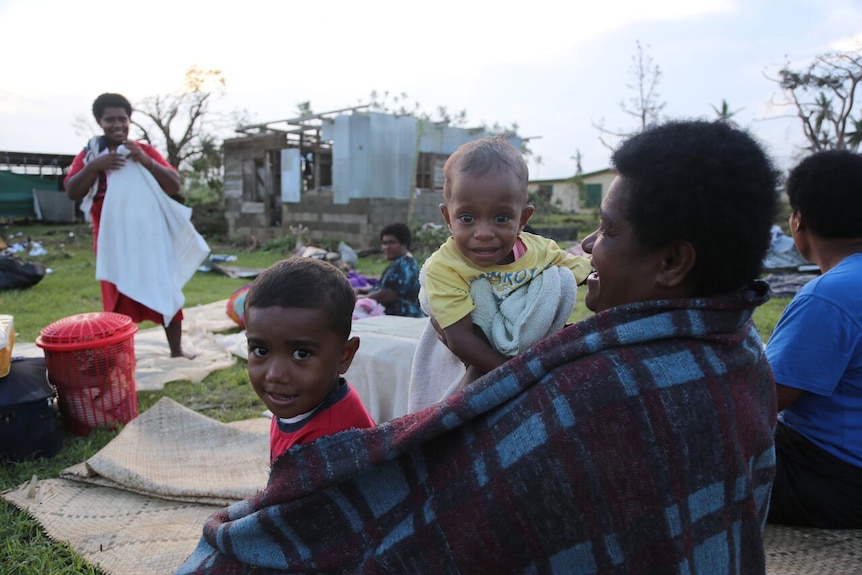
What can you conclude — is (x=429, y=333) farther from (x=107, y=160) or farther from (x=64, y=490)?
(x=107, y=160)

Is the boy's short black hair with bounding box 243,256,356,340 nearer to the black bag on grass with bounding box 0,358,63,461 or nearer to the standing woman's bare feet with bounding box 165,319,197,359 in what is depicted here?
the black bag on grass with bounding box 0,358,63,461

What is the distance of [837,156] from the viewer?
2400 millimetres

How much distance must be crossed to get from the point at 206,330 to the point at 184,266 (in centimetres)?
169

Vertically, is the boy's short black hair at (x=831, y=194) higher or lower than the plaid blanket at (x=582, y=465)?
higher

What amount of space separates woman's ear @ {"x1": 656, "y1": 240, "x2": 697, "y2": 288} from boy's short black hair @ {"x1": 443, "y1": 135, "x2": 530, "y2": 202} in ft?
2.28

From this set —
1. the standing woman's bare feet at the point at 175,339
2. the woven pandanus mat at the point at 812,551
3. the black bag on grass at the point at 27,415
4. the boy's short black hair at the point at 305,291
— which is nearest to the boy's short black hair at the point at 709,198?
the boy's short black hair at the point at 305,291

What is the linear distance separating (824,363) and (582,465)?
1538mm

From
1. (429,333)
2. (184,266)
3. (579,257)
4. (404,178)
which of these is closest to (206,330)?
(184,266)

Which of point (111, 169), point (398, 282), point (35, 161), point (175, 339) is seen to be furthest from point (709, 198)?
point (35, 161)

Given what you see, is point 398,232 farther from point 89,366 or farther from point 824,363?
point 824,363

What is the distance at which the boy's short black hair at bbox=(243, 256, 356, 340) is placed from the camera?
162 centimetres

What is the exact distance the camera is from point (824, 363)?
2.10 m

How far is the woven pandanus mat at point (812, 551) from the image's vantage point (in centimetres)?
207

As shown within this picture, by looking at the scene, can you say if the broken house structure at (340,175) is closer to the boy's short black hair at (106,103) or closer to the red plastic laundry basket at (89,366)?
the boy's short black hair at (106,103)
